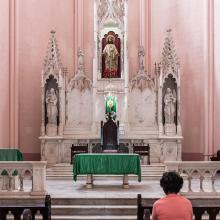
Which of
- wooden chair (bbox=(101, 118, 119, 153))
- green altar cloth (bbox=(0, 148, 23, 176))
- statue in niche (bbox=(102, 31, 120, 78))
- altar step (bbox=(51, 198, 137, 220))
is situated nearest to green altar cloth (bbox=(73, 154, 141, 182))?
green altar cloth (bbox=(0, 148, 23, 176))

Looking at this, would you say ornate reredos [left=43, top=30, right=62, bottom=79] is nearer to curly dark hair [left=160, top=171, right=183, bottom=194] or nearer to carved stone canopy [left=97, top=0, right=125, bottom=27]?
carved stone canopy [left=97, top=0, right=125, bottom=27]

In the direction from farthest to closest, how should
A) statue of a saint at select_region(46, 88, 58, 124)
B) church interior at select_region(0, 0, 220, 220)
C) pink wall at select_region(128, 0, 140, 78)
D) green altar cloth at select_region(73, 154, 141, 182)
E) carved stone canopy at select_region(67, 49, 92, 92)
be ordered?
pink wall at select_region(128, 0, 140, 78), carved stone canopy at select_region(67, 49, 92, 92), statue of a saint at select_region(46, 88, 58, 124), church interior at select_region(0, 0, 220, 220), green altar cloth at select_region(73, 154, 141, 182)

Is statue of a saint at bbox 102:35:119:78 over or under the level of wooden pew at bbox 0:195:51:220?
over

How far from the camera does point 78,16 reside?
19.2 metres

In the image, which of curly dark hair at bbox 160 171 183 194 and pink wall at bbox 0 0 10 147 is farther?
pink wall at bbox 0 0 10 147

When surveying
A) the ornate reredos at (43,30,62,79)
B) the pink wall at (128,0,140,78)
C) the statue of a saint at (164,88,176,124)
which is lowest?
the statue of a saint at (164,88,176,124)

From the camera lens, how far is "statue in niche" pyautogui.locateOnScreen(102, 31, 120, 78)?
59.6 ft

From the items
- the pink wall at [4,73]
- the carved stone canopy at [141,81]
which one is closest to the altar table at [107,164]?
the pink wall at [4,73]

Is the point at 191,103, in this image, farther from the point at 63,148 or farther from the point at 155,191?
the point at 155,191

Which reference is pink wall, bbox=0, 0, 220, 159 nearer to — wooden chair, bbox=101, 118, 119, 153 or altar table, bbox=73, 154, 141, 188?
wooden chair, bbox=101, 118, 119, 153

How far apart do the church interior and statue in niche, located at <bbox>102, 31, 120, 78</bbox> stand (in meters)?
0.03

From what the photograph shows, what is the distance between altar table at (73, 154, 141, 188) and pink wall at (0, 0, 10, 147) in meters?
5.06

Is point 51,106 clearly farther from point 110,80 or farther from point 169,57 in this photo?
point 169,57

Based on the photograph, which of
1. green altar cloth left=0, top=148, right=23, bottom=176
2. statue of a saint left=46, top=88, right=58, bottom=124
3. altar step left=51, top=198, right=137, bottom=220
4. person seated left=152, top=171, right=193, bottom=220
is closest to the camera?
person seated left=152, top=171, right=193, bottom=220
